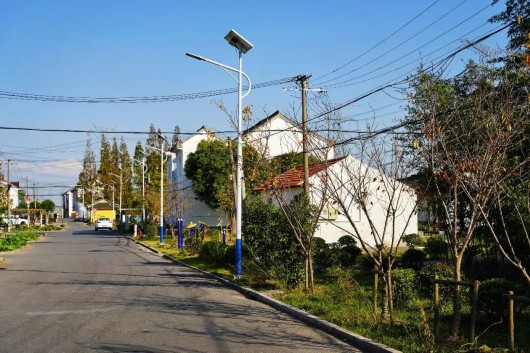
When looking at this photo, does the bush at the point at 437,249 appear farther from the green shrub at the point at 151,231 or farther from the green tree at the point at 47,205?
the green tree at the point at 47,205

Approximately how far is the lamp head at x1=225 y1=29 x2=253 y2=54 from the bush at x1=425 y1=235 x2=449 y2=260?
27.9 feet

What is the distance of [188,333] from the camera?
9.15m

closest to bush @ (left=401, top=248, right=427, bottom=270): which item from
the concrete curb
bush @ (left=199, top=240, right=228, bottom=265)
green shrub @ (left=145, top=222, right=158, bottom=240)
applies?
the concrete curb

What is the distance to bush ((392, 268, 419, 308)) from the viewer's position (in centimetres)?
1121

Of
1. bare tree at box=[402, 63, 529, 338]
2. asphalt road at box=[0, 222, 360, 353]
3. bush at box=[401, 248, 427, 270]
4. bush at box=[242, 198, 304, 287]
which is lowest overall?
asphalt road at box=[0, 222, 360, 353]

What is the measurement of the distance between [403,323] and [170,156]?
6055 centimetres

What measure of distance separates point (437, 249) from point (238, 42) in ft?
30.6

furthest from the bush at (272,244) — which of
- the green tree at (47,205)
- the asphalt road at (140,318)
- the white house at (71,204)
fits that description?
the white house at (71,204)

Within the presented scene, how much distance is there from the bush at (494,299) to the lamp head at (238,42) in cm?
1088

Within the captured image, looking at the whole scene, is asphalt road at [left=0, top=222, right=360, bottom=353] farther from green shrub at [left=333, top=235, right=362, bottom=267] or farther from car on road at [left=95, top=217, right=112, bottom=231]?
car on road at [left=95, top=217, right=112, bottom=231]

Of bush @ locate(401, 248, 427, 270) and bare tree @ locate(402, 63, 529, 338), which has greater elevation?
bare tree @ locate(402, 63, 529, 338)

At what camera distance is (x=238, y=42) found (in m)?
17.7

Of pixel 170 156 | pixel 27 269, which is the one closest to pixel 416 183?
pixel 27 269

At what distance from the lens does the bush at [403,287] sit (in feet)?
36.8
